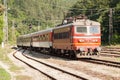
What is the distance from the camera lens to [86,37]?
82.3 feet

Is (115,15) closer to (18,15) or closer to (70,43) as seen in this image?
(70,43)

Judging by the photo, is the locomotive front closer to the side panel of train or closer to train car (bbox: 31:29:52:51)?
the side panel of train

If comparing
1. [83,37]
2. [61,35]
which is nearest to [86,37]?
[83,37]

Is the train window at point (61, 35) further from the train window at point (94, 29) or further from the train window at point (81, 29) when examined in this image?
the train window at point (94, 29)

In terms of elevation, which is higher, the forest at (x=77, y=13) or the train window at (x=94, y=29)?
the forest at (x=77, y=13)

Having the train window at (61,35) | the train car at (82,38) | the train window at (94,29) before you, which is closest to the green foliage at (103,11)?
the train window at (61,35)

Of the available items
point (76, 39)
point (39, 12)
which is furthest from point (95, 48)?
point (39, 12)

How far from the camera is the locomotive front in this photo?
81.0ft

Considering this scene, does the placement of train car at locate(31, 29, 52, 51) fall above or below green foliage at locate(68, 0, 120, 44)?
below

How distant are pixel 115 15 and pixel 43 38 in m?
25.4

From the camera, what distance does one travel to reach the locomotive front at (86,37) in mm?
24703

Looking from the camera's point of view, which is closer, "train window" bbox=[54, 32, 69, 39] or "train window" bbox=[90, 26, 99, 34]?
"train window" bbox=[90, 26, 99, 34]

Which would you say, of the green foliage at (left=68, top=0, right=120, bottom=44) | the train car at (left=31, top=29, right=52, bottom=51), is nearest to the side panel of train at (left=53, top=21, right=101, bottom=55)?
the train car at (left=31, top=29, right=52, bottom=51)

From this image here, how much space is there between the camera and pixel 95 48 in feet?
82.2
